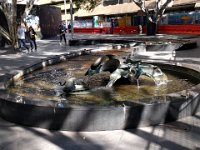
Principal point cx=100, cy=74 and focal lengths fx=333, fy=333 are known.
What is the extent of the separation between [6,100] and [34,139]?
1232 mm

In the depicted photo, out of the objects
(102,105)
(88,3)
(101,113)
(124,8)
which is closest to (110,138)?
(101,113)

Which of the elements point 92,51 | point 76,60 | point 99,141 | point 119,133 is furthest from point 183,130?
point 92,51

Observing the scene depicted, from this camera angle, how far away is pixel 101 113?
5781mm

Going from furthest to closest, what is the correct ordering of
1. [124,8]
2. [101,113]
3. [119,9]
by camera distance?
[119,9] → [124,8] → [101,113]

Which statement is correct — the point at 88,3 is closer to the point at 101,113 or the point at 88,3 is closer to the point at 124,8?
the point at 124,8

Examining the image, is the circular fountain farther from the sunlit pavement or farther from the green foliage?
the green foliage

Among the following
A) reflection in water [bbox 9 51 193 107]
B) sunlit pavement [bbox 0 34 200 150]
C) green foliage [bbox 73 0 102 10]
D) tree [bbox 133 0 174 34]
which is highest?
green foliage [bbox 73 0 102 10]

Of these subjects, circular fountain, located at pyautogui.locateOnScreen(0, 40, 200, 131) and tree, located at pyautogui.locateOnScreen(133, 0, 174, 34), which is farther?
tree, located at pyautogui.locateOnScreen(133, 0, 174, 34)

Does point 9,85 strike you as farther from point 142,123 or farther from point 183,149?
point 183,149

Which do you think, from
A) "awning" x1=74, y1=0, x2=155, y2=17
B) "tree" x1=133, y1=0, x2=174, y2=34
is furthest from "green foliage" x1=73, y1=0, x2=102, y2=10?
"tree" x1=133, y1=0, x2=174, y2=34

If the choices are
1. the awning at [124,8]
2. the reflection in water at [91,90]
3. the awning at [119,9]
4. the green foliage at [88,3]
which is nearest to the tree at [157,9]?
the awning at [124,8]

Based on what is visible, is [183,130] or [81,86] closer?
[183,130]

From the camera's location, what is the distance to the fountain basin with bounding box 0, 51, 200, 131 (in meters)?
5.82

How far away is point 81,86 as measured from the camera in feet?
26.8
